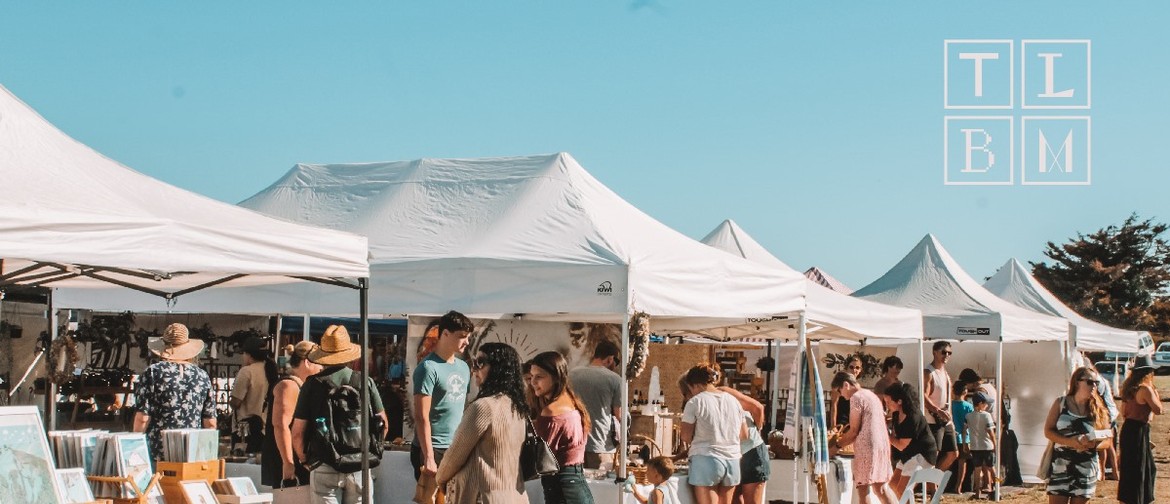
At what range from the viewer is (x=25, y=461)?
453 centimetres

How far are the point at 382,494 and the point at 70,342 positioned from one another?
239 centimetres

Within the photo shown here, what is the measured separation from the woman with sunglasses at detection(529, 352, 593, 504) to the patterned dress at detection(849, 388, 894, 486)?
10.1 ft

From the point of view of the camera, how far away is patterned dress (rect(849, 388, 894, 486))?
884 cm

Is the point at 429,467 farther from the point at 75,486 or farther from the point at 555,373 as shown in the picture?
the point at 75,486

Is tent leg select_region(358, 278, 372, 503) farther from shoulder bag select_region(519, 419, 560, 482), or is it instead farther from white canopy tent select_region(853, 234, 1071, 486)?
white canopy tent select_region(853, 234, 1071, 486)

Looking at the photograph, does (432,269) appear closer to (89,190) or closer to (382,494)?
(382,494)

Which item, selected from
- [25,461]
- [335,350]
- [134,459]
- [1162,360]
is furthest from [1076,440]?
[1162,360]

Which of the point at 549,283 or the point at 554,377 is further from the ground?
the point at 549,283

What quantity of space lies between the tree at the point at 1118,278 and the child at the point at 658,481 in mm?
41279

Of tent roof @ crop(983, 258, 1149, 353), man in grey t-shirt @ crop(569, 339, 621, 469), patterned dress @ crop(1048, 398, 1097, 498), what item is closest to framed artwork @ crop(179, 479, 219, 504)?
man in grey t-shirt @ crop(569, 339, 621, 469)

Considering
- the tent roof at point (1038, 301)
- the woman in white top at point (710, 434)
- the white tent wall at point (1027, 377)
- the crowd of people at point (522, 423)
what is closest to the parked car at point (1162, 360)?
the tent roof at point (1038, 301)

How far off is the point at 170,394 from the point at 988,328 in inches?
396

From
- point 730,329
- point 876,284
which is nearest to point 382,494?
point 730,329

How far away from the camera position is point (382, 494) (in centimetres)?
856
